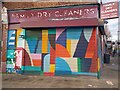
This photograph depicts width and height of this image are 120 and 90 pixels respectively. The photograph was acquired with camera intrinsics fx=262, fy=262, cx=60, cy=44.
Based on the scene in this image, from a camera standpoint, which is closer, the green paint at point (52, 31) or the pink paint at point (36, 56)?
the green paint at point (52, 31)

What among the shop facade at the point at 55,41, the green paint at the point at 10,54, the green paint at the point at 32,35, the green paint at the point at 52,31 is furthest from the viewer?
the green paint at the point at 10,54

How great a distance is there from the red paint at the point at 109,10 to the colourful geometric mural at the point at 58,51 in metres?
1.03

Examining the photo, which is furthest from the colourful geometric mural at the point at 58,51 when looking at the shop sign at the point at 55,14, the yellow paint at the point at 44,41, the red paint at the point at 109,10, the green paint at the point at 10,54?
the red paint at the point at 109,10

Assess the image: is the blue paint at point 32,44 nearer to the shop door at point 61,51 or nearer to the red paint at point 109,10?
the shop door at point 61,51

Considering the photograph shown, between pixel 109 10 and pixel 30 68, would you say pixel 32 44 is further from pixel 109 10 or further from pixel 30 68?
Answer: pixel 109 10

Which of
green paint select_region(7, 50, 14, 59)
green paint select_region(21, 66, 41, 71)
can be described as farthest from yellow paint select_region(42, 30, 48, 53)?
green paint select_region(7, 50, 14, 59)

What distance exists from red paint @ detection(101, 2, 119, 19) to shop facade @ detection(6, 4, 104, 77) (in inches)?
16.9

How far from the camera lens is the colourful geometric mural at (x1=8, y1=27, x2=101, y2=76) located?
49.9 feet

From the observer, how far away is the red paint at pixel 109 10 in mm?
14414

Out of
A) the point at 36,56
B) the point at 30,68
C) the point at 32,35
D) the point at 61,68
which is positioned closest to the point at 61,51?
the point at 61,68

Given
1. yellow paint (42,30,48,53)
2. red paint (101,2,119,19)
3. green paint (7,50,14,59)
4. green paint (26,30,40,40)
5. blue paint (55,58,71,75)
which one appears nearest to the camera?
red paint (101,2,119,19)

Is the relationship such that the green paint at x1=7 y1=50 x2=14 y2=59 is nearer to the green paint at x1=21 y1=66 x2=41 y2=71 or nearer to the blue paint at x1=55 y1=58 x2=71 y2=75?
the green paint at x1=21 y1=66 x2=41 y2=71

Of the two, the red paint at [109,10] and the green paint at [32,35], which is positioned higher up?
the red paint at [109,10]

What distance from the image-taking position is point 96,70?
15.0 meters
